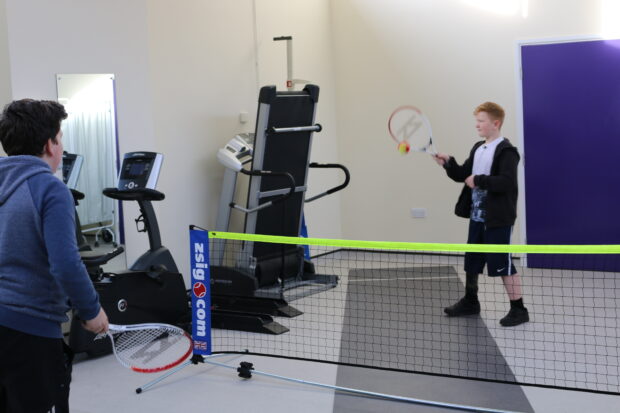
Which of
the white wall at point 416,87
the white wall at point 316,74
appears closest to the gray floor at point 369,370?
the white wall at point 316,74

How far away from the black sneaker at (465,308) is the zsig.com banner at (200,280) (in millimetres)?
2059

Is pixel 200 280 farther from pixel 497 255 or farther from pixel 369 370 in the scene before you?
pixel 497 255

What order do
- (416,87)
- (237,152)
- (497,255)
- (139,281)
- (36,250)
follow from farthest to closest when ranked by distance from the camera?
(416,87)
(237,152)
(497,255)
(139,281)
(36,250)

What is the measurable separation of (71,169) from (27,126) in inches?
109

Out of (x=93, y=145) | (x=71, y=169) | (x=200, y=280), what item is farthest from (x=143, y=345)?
(x=93, y=145)

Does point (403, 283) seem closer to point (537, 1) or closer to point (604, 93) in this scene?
point (604, 93)

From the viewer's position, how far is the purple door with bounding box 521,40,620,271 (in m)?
6.46

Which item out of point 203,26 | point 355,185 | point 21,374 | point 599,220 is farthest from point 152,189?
point 599,220

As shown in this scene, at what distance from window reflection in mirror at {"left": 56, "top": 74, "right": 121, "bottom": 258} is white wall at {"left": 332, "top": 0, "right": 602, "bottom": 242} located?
3393 millimetres

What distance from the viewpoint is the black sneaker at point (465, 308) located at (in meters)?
5.00

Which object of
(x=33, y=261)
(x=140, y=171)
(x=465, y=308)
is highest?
(x=140, y=171)

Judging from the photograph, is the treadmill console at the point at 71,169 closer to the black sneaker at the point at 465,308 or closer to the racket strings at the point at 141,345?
the racket strings at the point at 141,345

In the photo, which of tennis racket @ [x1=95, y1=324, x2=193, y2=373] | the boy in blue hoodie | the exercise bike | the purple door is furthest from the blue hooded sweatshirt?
the purple door

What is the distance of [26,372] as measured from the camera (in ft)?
6.91
